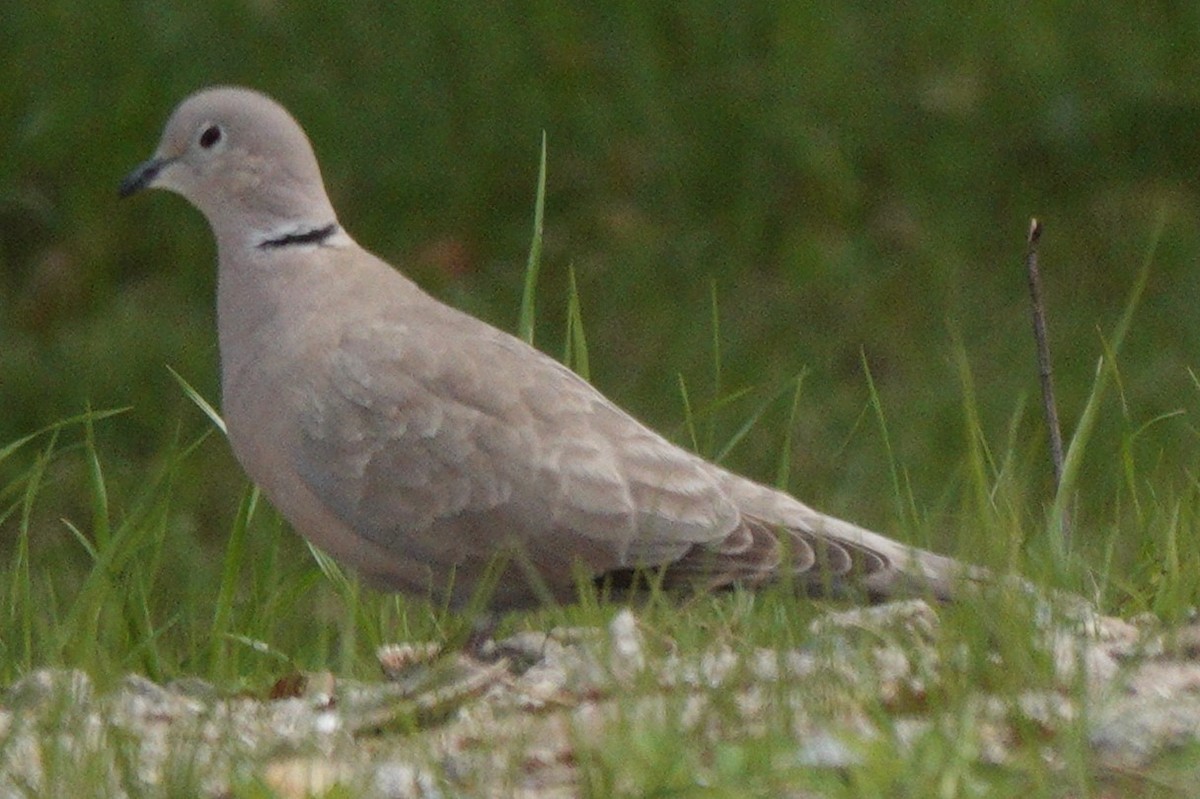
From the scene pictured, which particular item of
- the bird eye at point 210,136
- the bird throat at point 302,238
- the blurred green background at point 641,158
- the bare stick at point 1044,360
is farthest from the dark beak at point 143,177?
the blurred green background at point 641,158

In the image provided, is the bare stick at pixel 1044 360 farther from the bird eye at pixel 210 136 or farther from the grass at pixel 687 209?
the bird eye at pixel 210 136

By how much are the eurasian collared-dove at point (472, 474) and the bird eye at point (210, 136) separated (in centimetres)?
61

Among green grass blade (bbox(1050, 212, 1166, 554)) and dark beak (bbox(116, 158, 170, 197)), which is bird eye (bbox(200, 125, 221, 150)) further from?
green grass blade (bbox(1050, 212, 1166, 554))

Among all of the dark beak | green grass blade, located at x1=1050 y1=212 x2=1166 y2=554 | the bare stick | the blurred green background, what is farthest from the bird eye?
the blurred green background

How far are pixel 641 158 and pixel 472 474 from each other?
14.2 ft

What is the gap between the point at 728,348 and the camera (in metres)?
8.16

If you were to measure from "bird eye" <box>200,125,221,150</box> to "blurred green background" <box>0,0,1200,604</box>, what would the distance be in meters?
2.75

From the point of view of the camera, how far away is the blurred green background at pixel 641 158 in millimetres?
8648

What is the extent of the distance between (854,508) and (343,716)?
118 inches

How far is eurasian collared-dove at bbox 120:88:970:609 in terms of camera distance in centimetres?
502

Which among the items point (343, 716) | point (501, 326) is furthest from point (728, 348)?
point (343, 716)

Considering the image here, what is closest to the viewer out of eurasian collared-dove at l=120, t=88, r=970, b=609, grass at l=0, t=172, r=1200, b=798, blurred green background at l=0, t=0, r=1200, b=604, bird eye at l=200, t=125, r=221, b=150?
grass at l=0, t=172, r=1200, b=798

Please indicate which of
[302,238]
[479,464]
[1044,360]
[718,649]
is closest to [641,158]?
[302,238]

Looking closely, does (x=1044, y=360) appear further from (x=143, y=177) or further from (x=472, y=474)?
(x=143, y=177)
